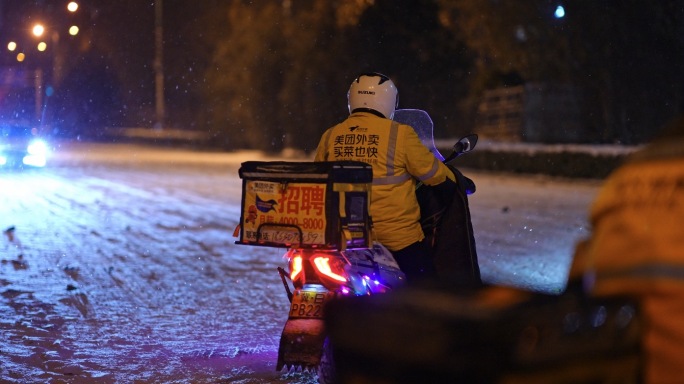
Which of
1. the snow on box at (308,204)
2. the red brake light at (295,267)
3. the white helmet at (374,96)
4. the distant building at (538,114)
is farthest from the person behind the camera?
the distant building at (538,114)

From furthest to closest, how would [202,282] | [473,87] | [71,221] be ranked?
[473,87]
[71,221]
[202,282]

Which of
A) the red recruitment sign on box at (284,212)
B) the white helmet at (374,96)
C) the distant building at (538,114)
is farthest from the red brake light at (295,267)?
the distant building at (538,114)

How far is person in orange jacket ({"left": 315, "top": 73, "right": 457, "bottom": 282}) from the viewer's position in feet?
17.9

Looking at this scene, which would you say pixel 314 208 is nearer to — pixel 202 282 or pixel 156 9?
pixel 202 282

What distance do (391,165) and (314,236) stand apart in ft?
2.16

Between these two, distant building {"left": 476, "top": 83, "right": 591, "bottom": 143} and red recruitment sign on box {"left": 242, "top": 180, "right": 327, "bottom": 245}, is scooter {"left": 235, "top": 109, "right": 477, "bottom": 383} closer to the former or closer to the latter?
red recruitment sign on box {"left": 242, "top": 180, "right": 327, "bottom": 245}

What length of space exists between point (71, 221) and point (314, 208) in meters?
11.1

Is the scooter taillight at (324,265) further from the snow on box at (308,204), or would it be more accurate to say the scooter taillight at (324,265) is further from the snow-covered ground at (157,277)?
the snow-covered ground at (157,277)

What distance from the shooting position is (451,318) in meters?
2.32

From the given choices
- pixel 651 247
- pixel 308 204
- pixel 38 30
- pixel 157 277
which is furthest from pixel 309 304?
pixel 38 30

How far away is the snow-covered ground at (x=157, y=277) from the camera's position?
6.61 meters

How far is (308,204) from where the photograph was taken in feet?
16.5

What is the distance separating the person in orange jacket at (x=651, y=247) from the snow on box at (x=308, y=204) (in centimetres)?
251

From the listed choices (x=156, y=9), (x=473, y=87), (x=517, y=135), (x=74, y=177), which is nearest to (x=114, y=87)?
(x=156, y=9)
